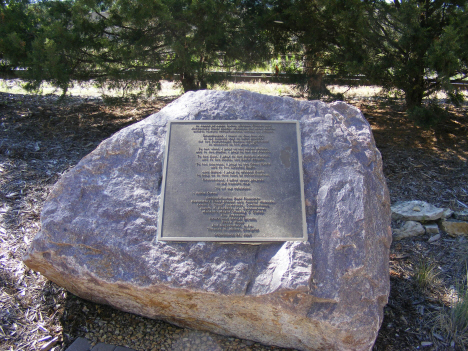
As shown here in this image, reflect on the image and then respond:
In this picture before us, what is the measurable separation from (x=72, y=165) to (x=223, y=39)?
9.63 ft

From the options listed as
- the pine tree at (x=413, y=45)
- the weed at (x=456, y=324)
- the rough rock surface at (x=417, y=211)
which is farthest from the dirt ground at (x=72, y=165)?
the pine tree at (x=413, y=45)

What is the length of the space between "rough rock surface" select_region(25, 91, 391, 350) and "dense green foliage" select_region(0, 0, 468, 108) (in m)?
2.65

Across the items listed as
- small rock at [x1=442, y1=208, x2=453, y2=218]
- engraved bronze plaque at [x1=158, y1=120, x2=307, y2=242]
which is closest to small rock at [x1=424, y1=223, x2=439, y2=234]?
small rock at [x1=442, y1=208, x2=453, y2=218]

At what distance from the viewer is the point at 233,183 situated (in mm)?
2756

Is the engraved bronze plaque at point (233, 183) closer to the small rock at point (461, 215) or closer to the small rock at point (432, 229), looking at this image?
the small rock at point (432, 229)

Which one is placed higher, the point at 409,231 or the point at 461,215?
the point at 461,215

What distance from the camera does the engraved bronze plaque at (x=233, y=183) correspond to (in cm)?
259

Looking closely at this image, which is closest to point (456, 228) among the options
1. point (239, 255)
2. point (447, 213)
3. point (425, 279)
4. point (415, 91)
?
point (447, 213)

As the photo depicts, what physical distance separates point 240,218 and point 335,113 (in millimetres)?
1233

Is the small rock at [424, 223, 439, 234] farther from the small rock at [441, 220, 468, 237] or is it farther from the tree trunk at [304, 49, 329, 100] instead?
the tree trunk at [304, 49, 329, 100]

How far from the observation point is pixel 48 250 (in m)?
2.55

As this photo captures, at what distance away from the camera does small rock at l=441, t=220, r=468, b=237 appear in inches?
150

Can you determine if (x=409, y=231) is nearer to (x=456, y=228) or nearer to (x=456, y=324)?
(x=456, y=228)

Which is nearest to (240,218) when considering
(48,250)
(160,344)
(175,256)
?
(175,256)
